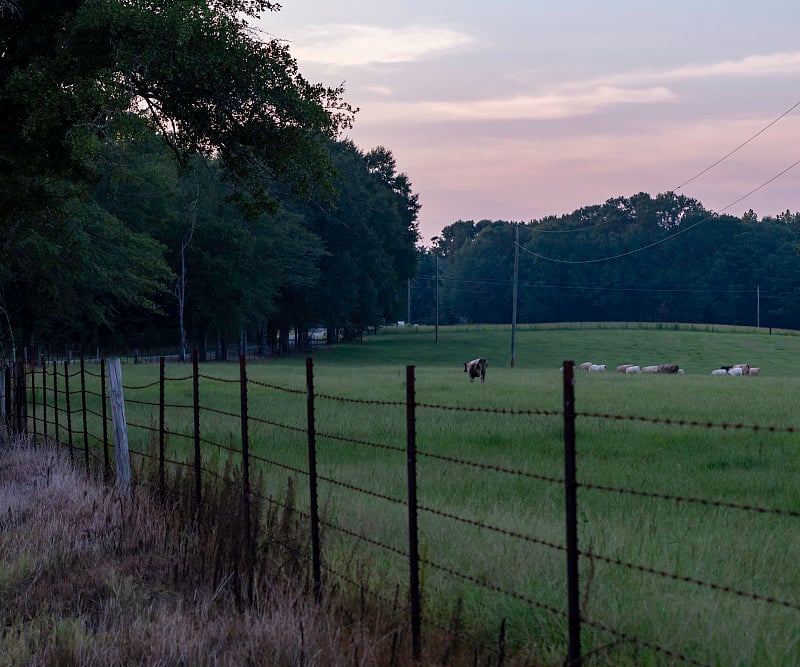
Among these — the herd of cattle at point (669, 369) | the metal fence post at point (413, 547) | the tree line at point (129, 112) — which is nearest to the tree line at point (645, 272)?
the herd of cattle at point (669, 369)

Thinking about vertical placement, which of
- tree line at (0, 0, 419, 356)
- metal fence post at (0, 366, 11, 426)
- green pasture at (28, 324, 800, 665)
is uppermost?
tree line at (0, 0, 419, 356)

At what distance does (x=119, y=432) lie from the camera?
13234mm

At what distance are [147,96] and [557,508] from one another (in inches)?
442

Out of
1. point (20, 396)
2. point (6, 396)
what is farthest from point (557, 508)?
point (6, 396)

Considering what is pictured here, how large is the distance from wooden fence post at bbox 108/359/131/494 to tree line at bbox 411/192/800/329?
12665 cm

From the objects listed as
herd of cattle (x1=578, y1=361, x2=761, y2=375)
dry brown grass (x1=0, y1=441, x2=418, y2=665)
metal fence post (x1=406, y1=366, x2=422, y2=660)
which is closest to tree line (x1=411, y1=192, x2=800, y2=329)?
herd of cattle (x1=578, y1=361, x2=761, y2=375)

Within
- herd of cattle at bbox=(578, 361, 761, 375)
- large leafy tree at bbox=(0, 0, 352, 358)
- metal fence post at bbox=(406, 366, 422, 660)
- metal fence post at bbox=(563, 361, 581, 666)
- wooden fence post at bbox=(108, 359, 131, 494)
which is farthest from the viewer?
herd of cattle at bbox=(578, 361, 761, 375)

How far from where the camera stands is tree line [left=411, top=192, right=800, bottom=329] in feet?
478

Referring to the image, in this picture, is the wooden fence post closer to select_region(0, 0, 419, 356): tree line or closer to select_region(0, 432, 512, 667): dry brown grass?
select_region(0, 432, 512, 667): dry brown grass

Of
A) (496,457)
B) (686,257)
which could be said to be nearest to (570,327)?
(686,257)

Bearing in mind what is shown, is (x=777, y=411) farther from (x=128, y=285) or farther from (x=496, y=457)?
(x=128, y=285)

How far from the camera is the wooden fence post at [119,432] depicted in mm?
12727

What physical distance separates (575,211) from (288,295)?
118621 mm

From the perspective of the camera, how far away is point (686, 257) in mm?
155125
